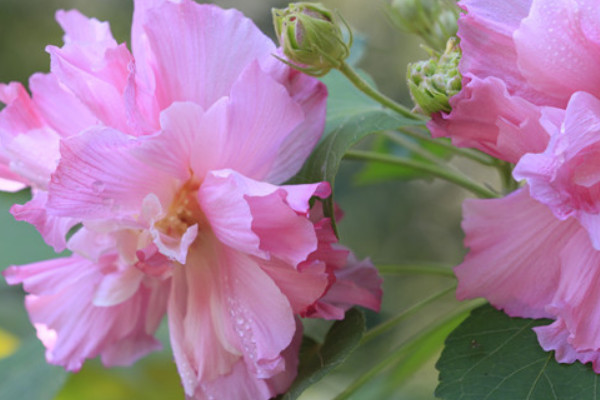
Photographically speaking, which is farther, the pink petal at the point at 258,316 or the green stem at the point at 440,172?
the green stem at the point at 440,172

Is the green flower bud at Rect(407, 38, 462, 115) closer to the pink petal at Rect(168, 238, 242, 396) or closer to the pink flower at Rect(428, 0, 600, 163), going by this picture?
the pink flower at Rect(428, 0, 600, 163)

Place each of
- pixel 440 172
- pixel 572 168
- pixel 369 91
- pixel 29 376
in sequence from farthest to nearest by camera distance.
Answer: pixel 29 376
pixel 440 172
pixel 369 91
pixel 572 168

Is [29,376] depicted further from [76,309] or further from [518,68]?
[518,68]

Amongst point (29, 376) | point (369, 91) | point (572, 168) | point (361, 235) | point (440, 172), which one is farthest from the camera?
point (361, 235)

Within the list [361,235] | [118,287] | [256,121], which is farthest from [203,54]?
[361,235]

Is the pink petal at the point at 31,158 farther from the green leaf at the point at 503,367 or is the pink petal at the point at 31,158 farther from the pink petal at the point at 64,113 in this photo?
the green leaf at the point at 503,367

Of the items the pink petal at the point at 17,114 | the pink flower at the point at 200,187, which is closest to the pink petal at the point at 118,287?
the pink flower at the point at 200,187

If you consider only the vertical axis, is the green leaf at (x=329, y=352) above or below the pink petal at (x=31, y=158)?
below
